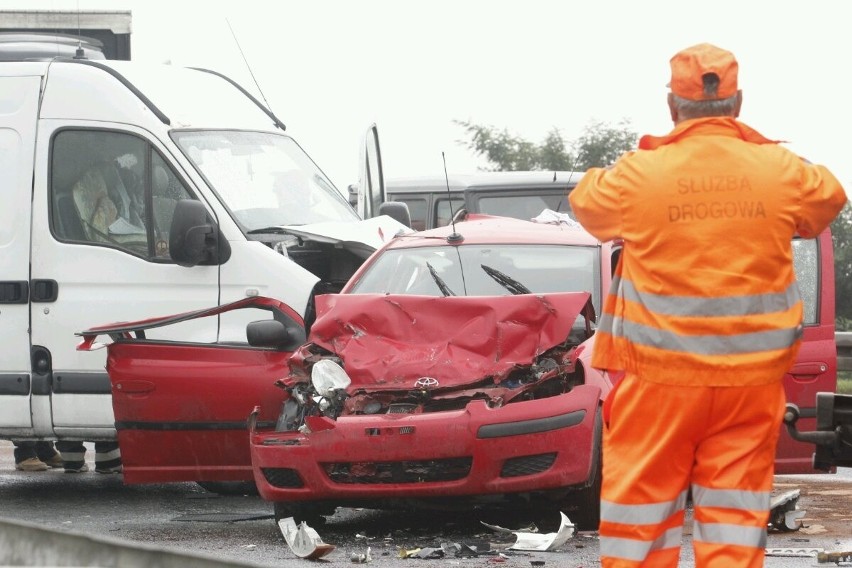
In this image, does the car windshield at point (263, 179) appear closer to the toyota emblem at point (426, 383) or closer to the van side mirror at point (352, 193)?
the toyota emblem at point (426, 383)

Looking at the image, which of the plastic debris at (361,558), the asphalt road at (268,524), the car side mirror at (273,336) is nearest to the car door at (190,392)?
the car side mirror at (273,336)

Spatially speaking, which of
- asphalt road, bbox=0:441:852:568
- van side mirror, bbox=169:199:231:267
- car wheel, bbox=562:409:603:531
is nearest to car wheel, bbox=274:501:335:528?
asphalt road, bbox=0:441:852:568

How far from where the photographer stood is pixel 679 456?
4.63m

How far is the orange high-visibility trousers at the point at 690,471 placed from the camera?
457 centimetres

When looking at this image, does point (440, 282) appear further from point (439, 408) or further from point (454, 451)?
point (454, 451)

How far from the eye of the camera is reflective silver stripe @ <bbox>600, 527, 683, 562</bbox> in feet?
15.2

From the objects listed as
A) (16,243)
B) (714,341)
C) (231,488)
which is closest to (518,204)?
(231,488)

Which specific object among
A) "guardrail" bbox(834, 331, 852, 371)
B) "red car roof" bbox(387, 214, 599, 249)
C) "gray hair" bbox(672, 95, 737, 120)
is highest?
"gray hair" bbox(672, 95, 737, 120)

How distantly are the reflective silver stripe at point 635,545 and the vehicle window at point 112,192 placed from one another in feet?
16.8

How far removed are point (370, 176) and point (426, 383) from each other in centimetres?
348

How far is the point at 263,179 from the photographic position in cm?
989

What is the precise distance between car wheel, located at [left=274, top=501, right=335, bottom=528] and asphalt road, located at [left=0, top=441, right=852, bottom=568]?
4.5 inches

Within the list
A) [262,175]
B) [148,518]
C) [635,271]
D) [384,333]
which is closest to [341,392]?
[384,333]

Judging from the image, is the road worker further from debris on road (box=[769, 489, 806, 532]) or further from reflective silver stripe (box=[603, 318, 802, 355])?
debris on road (box=[769, 489, 806, 532])
